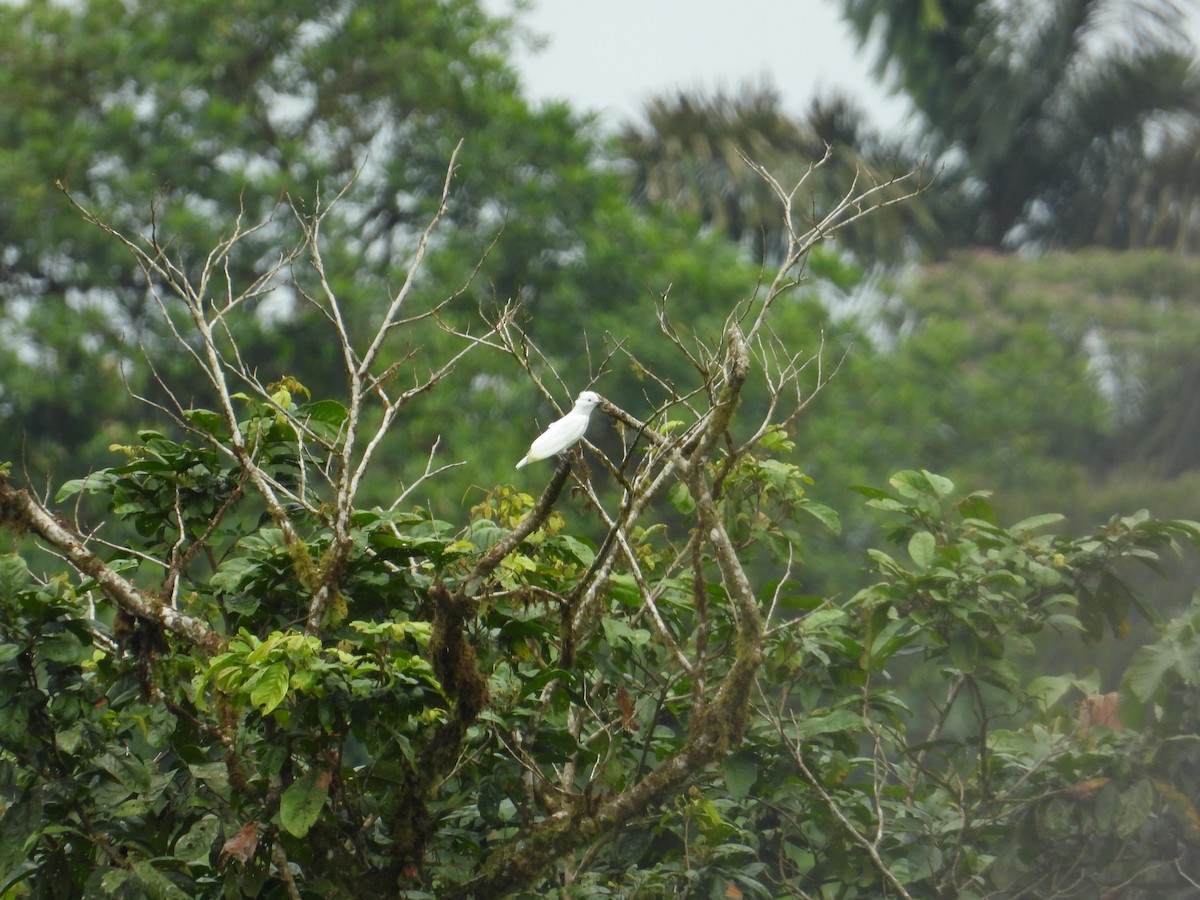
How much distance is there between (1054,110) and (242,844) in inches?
490

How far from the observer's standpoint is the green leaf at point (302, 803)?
2.19 m

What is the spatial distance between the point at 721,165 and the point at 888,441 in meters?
3.49

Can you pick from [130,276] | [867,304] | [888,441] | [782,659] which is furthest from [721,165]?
[782,659]

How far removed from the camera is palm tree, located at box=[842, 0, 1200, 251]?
12.9 m

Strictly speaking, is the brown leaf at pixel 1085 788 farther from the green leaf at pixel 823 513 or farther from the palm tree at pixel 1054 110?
the palm tree at pixel 1054 110

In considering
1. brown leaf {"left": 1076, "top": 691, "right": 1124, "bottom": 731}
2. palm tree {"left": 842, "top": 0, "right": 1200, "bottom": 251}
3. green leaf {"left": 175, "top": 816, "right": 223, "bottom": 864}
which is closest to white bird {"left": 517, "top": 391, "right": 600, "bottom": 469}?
green leaf {"left": 175, "top": 816, "right": 223, "bottom": 864}

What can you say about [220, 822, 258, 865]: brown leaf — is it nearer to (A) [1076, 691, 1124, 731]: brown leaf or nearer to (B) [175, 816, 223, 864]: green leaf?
(B) [175, 816, 223, 864]: green leaf

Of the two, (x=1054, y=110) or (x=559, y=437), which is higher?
(x=559, y=437)

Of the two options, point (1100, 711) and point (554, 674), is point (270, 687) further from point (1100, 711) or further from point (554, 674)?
point (1100, 711)

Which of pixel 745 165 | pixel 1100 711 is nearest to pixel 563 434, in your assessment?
pixel 1100 711

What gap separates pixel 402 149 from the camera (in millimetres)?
9094

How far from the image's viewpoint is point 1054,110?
13383 millimetres

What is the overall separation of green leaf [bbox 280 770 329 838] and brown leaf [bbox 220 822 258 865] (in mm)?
50

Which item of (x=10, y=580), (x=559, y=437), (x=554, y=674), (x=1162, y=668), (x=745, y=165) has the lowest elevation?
(x=745, y=165)
